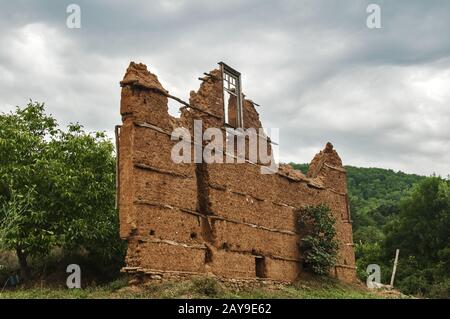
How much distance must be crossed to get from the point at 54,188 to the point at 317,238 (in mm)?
10007

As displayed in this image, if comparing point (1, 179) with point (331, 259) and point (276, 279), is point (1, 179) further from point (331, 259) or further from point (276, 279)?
point (331, 259)

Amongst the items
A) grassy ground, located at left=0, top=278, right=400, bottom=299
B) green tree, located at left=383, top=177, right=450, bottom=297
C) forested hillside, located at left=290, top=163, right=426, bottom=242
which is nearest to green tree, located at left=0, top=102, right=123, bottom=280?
grassy ground, located at left=0, top=278, right=400, bottom=299

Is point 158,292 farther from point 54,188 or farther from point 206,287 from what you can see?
point 54,188

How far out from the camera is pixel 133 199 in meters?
15.7

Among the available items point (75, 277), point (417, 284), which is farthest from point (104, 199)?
point (417, 284)

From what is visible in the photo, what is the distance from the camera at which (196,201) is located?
58.0 feet

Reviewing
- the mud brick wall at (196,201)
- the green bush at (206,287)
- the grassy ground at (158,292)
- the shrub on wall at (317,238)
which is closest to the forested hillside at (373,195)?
the shrub on wall at (317,238)

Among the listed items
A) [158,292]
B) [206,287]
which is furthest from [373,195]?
[158,292]

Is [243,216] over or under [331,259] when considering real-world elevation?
over

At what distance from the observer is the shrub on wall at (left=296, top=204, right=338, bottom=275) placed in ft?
72.3

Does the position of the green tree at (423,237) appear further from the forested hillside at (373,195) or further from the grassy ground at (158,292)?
the grassy ground at (158,292)

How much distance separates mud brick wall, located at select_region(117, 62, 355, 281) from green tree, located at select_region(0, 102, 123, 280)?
18.5 feet

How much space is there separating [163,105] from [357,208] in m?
42.0

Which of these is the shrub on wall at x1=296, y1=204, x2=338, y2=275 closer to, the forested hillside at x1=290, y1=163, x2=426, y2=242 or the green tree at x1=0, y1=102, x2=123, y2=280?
A: the green tree at x1=0, y1=102, x2=123, y2=280
